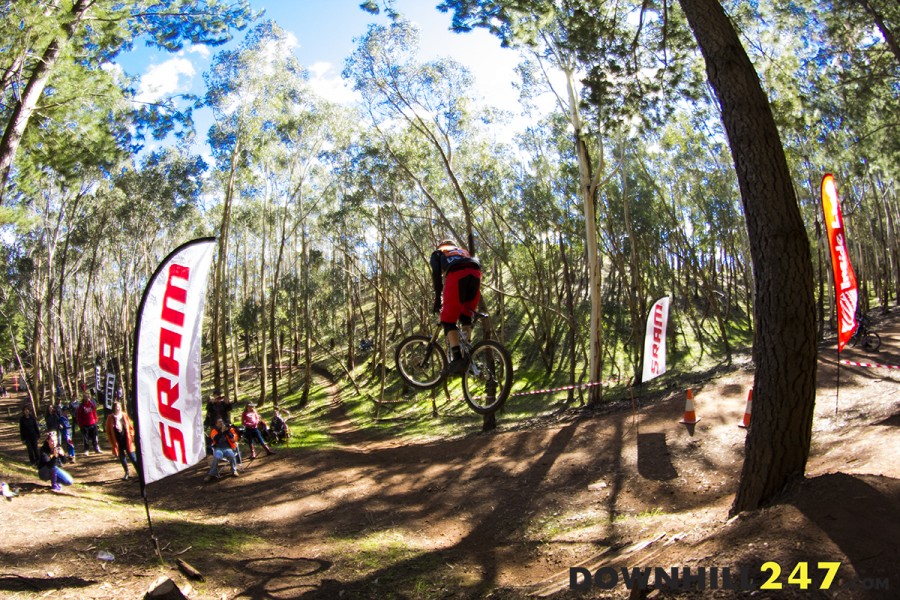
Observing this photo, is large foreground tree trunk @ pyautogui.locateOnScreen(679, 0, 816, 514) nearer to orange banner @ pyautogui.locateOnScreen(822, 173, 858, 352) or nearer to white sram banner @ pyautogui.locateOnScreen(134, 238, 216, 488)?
orange banner @ pyautogui.locateOnScreen(822, 173, 858, 352)

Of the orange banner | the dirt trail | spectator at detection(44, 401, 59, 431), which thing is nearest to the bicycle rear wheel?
the dirt trail

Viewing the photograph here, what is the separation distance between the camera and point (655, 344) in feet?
40.9

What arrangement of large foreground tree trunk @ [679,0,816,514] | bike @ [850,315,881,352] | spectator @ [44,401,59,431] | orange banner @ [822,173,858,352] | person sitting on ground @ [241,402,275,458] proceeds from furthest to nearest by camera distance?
1. bike @ [850,315,881,352]
2. spectator @ [44,401,59,431]
3. person sitting on ground @ [241,402,275,458]
4. orange banner @ [822,173,858,352]
5. large foreground tree trunk @ [679,0,816,514]

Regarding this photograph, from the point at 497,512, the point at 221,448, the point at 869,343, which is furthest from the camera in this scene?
the point at 869,343

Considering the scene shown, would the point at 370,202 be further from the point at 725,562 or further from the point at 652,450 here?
the point at 725,562

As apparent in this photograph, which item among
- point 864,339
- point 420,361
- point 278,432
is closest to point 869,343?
point 864,339

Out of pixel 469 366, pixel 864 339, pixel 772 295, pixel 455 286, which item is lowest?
pixel 864 339

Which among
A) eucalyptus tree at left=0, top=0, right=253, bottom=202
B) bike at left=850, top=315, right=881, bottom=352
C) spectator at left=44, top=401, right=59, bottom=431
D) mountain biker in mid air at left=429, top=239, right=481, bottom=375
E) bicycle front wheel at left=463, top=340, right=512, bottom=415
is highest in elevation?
eucalyptus tree at left=0, top=0, right=253, bottom=202

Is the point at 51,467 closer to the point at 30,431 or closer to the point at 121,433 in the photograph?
the point at 121,433

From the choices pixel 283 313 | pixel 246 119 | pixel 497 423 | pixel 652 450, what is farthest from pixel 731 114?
pixel 283 313

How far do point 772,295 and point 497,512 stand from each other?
6881 millimetres

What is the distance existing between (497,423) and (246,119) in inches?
643

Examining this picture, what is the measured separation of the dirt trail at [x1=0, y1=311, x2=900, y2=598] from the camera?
16.4 ft

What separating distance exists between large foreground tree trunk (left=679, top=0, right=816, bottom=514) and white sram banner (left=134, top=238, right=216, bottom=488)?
5.37 m
